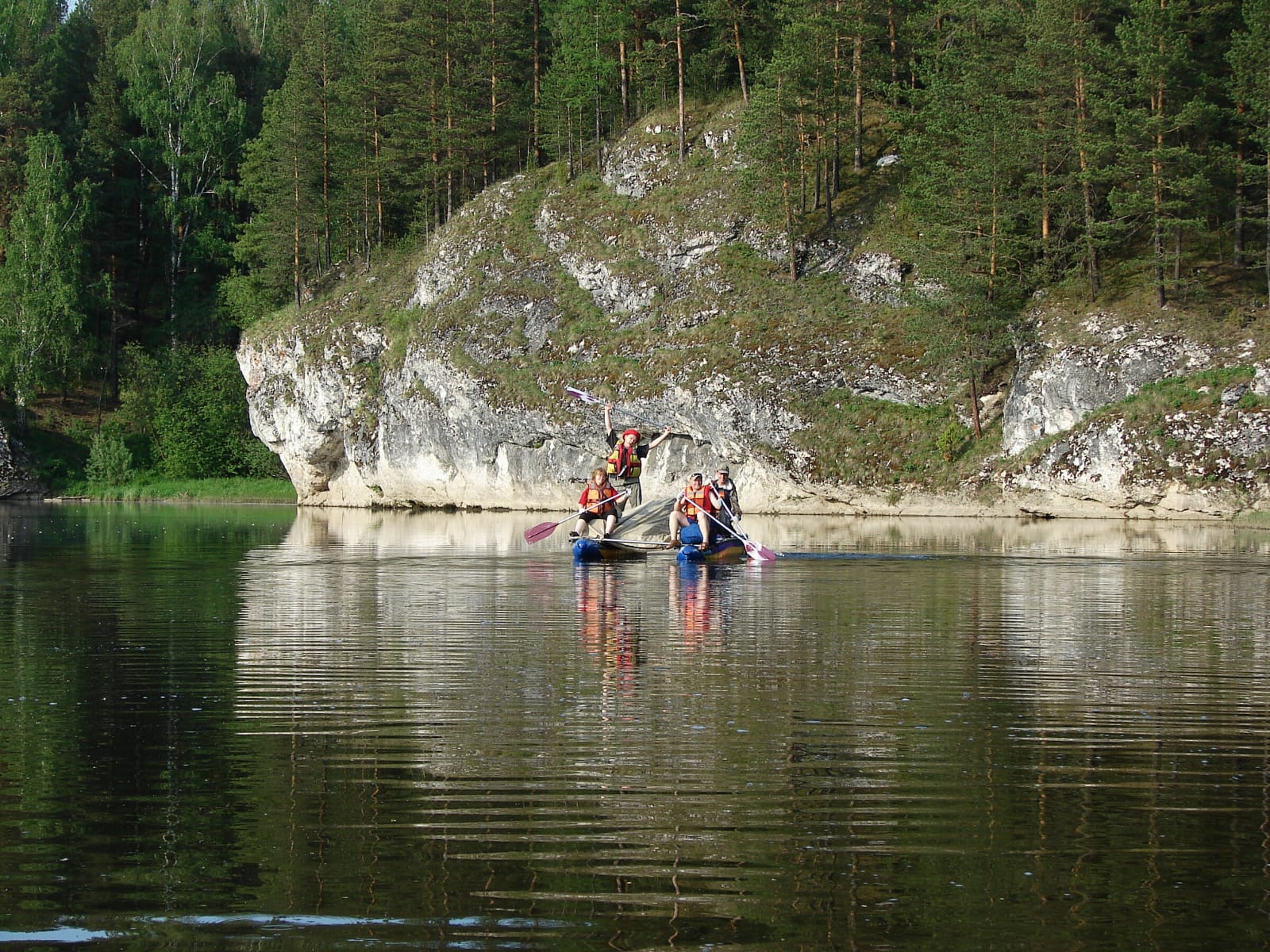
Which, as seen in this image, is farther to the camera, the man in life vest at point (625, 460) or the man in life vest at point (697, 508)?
the man in life vest at point (625, 460)

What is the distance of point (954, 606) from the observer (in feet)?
59.0

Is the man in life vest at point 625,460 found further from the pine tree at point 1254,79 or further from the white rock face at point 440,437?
the pine tree at point 1254,79

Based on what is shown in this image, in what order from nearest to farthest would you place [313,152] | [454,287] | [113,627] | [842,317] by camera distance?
[113,627], [842,317], [454,287], [313,152]

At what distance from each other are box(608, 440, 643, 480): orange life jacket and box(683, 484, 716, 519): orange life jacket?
334 cm

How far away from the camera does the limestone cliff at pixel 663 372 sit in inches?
1671

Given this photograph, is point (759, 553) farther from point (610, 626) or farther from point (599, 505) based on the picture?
point (610, 626)

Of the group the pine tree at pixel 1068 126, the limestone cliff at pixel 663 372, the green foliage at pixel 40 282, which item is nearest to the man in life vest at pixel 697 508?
the limestone cliff at pixel 663 372

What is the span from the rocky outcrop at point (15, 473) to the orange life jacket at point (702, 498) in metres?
54.9

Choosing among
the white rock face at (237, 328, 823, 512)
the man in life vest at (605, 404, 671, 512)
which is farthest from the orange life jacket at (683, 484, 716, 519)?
the white rock face at (237, 328, 823, 512)

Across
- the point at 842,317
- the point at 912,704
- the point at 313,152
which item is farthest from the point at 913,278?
the point at 912,704

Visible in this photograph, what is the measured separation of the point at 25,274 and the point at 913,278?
52746 millimetres

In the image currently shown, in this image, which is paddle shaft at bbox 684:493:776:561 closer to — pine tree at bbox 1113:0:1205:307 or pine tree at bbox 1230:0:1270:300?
pine tree at bbox 1113:0:1205:307

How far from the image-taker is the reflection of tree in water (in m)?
13.0

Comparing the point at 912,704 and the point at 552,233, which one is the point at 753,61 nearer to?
the point at 552,233
